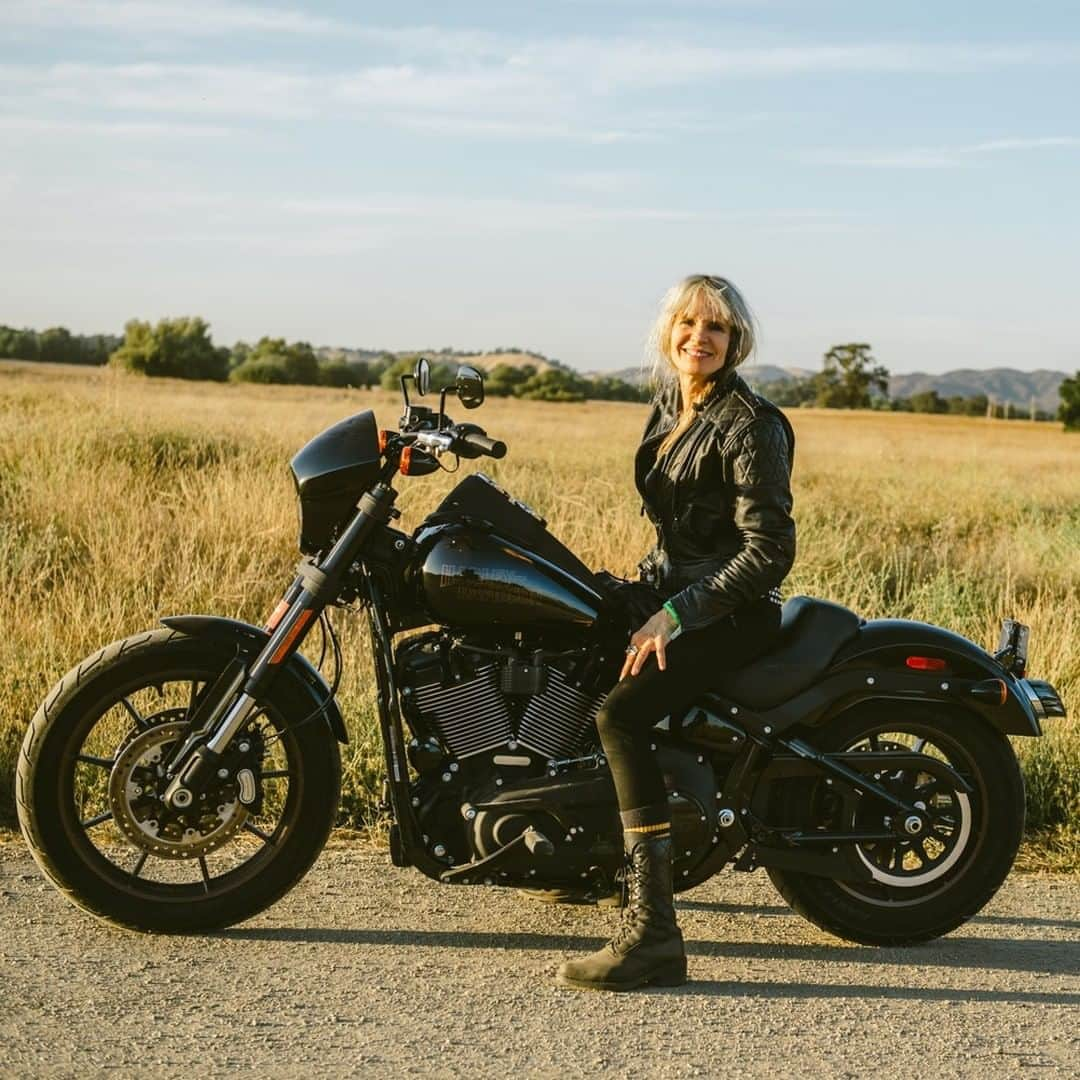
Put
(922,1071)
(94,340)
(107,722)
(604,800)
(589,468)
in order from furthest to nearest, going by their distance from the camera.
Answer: (94,340) → (589,468) → (107,722) → (604,800) → (922,1071)

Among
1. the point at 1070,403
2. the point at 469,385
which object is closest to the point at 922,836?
the point at 469,385

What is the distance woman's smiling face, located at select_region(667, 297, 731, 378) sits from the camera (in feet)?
14.3

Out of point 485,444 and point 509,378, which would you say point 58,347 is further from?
point 485,444

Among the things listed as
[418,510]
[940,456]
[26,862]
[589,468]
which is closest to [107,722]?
[26,862]

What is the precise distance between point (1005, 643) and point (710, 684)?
0.99 meters

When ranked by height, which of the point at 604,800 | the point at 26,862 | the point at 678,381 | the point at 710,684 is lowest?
the point at 26,862

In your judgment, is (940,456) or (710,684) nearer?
(710,684)

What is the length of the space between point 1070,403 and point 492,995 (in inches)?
3152

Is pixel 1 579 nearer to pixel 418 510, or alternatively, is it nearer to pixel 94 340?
pixel 418 510

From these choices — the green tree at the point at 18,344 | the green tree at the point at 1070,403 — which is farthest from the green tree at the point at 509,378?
the green tree at the point at 1070,403

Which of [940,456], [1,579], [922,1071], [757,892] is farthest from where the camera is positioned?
[940,456]

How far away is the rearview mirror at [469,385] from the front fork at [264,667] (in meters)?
0.39

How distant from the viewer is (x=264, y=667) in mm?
4277

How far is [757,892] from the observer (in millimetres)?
4953
